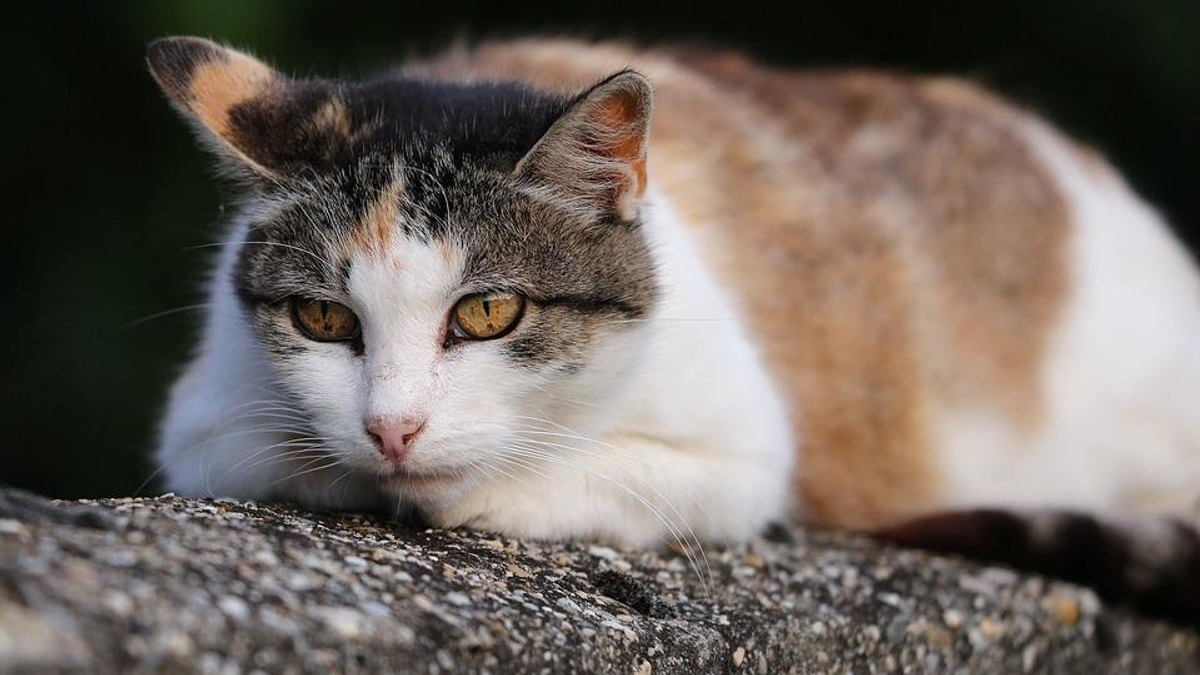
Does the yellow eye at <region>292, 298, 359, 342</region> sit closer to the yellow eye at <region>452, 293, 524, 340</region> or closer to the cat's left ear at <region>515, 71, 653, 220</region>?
the yellow eye at <region>452, 293, 524, 340</region>

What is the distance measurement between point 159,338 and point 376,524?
315 cm

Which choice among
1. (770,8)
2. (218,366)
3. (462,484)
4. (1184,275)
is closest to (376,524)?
(462,484)

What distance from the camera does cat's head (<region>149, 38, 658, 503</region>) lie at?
2201 mm

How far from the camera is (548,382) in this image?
236 cm

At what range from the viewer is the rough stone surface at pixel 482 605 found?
60.2 inches

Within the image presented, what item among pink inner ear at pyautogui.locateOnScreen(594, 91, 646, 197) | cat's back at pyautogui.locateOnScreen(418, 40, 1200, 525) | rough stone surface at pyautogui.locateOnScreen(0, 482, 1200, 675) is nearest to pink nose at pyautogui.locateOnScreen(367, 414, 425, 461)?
rough stone surface at pyautogui.locateOnScreen(0, 482, 1200, 675)

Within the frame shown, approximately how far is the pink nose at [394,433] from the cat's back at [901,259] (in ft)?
3.97

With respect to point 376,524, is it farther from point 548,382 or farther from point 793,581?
point 793,581

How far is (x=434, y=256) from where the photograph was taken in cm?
223

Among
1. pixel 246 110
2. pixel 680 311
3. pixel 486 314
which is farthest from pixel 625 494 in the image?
pixel 246 110

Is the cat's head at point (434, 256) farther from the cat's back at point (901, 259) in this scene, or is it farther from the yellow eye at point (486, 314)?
the cat's back at point (901, 259)

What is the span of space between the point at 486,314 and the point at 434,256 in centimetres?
13

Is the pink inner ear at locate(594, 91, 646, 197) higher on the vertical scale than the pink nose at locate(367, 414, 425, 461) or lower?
higher

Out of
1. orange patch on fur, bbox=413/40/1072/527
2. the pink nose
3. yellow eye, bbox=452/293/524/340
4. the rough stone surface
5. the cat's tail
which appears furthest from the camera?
orange patch on fur, bbox=413/40/1072/527
